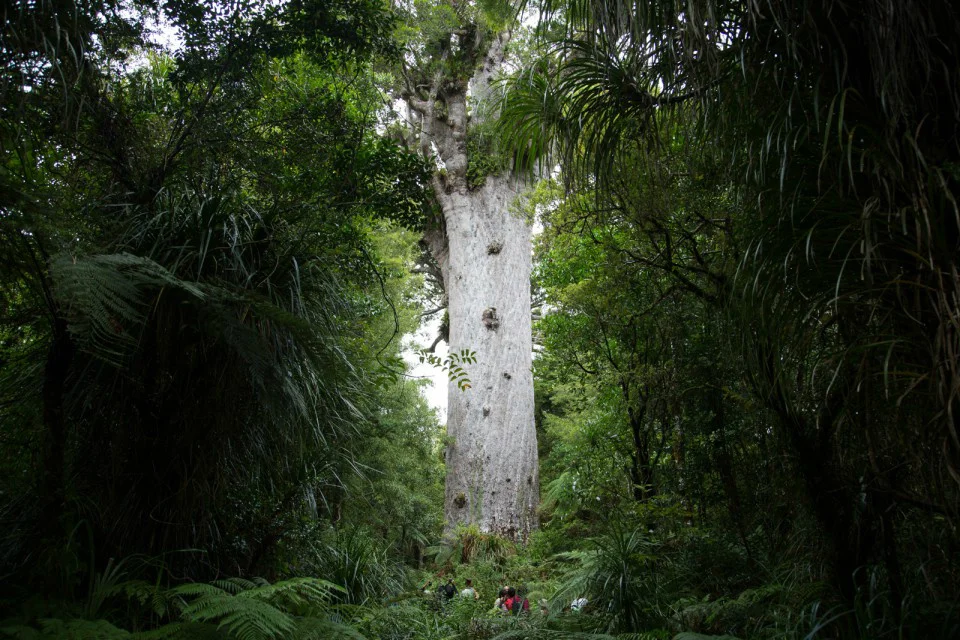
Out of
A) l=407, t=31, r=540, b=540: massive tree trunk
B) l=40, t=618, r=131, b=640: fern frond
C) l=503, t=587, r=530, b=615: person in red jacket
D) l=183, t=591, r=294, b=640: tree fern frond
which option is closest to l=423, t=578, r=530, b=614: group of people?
l=503, t=587, r=530, b=615: person in red jacket

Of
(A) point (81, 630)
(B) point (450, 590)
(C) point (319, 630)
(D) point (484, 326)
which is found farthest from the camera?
(D) point (484, 326)

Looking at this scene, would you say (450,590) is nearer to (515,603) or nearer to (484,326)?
(515,603)

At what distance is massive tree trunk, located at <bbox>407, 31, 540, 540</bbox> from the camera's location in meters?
7.66

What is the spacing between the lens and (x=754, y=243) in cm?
256

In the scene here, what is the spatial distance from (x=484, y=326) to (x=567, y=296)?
2688mm

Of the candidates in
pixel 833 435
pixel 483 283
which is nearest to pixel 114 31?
pixel 833 435

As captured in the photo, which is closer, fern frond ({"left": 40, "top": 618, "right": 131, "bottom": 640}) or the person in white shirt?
fern frond ({"left": 40, "top": 618, "right": 131, "bottom": 640})

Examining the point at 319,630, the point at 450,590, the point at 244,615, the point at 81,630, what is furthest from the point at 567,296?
the point at 81,630

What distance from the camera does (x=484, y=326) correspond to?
842cm

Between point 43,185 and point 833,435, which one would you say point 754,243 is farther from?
point 43,185

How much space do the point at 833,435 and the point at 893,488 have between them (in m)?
0.33

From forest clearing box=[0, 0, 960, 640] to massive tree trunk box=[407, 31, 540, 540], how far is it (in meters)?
2.02

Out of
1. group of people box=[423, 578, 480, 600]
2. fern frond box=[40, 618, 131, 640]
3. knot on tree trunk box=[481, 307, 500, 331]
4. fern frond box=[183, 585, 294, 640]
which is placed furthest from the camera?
knot on tree trunk box=[481, 307, 500, 331]

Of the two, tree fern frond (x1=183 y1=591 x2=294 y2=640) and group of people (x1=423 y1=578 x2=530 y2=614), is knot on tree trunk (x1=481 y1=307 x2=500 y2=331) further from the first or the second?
tree fern frond (x1=183 y1=591 x2=294 y2=640)
